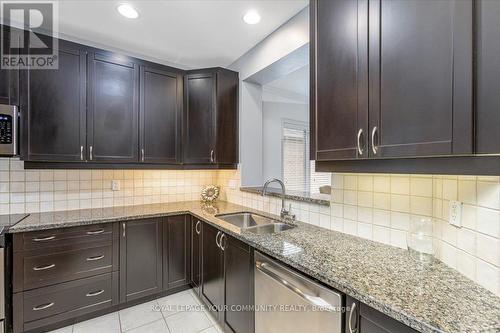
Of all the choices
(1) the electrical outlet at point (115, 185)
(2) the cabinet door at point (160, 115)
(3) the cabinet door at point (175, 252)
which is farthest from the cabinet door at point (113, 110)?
(3) the cabinet door at point (175, 252)

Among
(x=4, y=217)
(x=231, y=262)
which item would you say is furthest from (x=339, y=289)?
(x=4, y=217)

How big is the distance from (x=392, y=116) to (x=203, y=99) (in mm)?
2122

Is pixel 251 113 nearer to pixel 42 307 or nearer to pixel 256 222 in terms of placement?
pixel 256 222

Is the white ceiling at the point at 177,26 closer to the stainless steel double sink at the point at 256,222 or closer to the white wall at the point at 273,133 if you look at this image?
the white wall at the point at 273,133

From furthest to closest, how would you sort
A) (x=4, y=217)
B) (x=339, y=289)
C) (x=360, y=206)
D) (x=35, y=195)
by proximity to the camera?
1. (x=35, y=195)
2. (x=4, y=217)
3. (x=360, y=206)
4. (x=339, y=289)

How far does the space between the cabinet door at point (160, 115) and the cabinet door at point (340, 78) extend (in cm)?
176

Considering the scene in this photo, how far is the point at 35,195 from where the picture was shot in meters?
2.29

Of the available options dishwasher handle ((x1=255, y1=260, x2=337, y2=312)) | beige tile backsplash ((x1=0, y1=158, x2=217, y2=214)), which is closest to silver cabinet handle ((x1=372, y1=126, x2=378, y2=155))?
dishwasher handle ((x1=255, y1=260, x2=337, y2=312))

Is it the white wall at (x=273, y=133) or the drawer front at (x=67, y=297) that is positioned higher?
the white wall at (x=273, y=133)

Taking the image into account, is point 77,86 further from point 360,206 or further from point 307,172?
point 307,172

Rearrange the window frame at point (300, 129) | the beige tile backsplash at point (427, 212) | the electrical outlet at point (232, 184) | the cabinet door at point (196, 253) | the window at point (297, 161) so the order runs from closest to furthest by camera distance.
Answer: the beige tile backsplash at point (427, 212) → the cabinet door at point (196, 253) → the electrical outlet at point (232, 184) → the window frame at point (300, 129) → the window at point (297, 161)

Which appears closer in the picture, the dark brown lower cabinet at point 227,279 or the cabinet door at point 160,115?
the dark brown lower cabinet at point 227,279

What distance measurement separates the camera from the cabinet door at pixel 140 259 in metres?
2.22

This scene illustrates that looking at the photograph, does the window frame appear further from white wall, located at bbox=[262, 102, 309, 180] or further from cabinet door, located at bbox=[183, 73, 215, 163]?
cabinet door, located at bbox=[183, 73, 215, 163]
